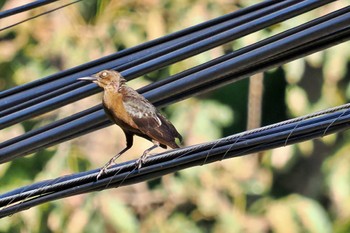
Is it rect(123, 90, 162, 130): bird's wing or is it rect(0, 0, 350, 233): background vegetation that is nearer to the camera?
rect(123, 90, 162, 130): bird's wing

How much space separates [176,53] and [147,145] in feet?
11.6

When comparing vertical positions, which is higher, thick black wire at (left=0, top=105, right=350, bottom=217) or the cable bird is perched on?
the cable bird is perched on

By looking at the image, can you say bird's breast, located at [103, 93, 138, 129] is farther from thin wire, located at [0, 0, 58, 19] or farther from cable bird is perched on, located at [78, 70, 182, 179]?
thin wire, located at [0, 0, 58, 19]

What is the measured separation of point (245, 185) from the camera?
9.71 meters

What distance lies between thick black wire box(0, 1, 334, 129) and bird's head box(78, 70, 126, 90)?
56 cm

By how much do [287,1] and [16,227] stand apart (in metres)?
4.18

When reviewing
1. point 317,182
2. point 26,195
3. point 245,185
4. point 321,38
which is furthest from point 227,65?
point 317,182

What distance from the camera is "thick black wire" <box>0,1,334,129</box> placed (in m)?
5.49

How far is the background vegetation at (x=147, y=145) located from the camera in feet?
29.4

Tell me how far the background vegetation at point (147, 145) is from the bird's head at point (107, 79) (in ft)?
4.13

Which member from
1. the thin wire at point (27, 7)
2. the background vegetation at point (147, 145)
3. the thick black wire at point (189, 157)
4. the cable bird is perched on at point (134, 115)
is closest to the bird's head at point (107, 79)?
the cable bird is perched on at point (134, 115)

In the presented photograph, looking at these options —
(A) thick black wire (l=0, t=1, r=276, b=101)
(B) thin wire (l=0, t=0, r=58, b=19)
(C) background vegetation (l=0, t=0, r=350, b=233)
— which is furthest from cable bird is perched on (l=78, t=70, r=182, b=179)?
(C) background vegetation (l=0, t=0, r=350, b=233)

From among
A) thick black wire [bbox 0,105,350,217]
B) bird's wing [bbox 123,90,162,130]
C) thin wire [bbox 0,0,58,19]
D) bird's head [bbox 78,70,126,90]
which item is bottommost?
thick black wire [bbox 0,105,350,217]

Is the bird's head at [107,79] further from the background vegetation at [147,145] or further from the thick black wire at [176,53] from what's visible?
the background vegetation at [147,145]
